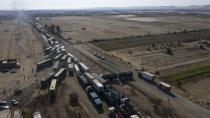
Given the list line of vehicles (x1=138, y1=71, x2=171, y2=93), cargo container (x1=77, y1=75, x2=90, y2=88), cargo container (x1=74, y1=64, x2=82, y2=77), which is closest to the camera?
line of vehicles (x1=138, y1=71, x2=171, y2=93)

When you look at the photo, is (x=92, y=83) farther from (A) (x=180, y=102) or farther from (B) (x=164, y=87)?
(A) (x=180, y=102)

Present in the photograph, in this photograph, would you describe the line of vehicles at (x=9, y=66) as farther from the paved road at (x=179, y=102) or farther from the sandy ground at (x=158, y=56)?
the sandy ground at (x=158, y=56)

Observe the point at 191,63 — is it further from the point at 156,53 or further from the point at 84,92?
the point at 84,92

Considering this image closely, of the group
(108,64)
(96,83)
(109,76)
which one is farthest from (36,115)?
(108,64)

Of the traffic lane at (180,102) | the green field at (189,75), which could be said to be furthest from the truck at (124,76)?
the green field at (189,75)

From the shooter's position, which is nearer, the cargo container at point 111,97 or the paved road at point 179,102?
the paved road at point 179,102

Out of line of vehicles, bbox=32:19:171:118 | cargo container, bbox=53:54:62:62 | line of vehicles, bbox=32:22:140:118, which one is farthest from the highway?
cargo container, bbox=53:54:62:62

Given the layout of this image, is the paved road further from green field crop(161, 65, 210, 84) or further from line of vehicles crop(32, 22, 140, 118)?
green field crop(161, 65, 210, 84)
